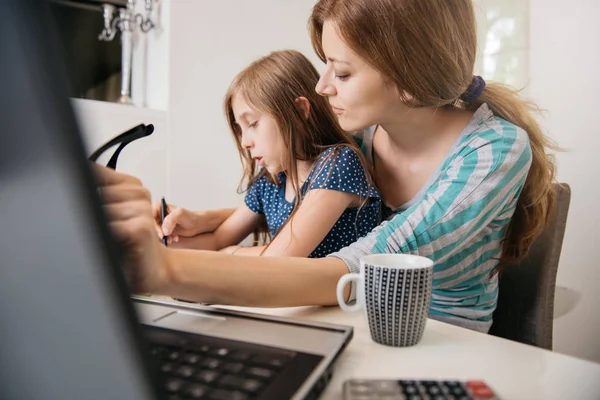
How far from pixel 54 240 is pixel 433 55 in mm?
688

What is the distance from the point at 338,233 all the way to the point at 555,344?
2.65 feet

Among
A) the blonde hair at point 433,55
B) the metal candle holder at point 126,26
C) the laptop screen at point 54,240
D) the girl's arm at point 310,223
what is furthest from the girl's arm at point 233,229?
the laptop screen at point 54,240

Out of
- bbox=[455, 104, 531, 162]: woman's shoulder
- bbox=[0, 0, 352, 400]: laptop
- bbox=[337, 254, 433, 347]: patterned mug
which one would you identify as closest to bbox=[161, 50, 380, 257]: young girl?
bbox=[455, 104, 531, 162]: woman's shoulder

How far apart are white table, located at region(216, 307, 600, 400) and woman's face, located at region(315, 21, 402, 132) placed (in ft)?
1.34

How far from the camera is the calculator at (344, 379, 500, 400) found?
322mm

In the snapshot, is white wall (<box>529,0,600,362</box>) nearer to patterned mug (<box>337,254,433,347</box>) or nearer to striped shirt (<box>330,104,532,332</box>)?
striped shirt (<box>330,104,532,332</box>)

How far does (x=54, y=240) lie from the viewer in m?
0.16

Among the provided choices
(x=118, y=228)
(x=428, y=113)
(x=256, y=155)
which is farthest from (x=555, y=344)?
(x=118, y=228)

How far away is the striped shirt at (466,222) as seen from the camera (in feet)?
2.13

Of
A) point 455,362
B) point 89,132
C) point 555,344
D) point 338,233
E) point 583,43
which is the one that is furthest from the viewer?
point 555,344

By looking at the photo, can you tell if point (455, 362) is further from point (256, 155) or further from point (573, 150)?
point (573, 150)

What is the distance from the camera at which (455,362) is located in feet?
1.39

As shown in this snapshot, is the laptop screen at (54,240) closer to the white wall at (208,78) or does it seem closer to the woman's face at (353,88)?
the woman's face at (353,88)

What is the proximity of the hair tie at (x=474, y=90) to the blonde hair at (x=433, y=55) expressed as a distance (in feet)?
0.08
